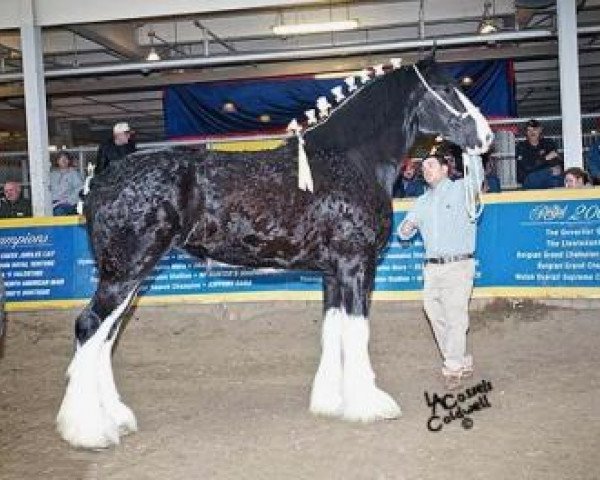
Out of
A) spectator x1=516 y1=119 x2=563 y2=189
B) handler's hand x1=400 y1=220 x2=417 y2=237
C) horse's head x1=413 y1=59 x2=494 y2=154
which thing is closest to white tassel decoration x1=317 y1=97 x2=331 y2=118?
horse's head x1=413 y1=59 x2=494 y2=154

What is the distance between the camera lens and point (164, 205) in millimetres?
5230

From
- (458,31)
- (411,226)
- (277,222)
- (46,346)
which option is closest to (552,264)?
(411,226)

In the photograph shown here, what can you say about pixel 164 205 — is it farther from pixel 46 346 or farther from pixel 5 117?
pixel 5 117

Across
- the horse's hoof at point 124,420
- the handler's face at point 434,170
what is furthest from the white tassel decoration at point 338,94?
the horse's hoof at point 124,420

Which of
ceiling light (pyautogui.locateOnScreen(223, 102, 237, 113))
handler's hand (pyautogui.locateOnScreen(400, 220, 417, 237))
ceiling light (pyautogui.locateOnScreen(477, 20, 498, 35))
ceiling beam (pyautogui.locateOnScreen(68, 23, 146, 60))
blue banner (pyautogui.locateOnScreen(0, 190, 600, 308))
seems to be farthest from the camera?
ceiling light (pyautogui.locateOnScreen(223, 102, 237, 113))

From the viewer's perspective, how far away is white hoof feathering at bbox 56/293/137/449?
16.2ft

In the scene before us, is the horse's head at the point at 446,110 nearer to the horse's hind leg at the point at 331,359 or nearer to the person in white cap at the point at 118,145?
the horse's hind leg at the point at 331,359

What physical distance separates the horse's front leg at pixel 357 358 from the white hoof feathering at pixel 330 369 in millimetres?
146

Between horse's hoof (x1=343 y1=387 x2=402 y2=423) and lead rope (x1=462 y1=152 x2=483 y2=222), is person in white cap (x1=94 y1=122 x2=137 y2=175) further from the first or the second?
horse's hoof (x1=343 y1=387 x2=402 y2=423)

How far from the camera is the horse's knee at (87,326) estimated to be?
16.5 ft

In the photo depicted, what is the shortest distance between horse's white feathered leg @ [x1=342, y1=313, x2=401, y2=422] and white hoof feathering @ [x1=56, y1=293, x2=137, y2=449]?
1535 mm

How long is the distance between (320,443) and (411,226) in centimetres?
226

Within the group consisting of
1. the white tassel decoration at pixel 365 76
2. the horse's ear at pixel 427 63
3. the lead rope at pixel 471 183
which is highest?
the horse's ear at pixel 427 63
